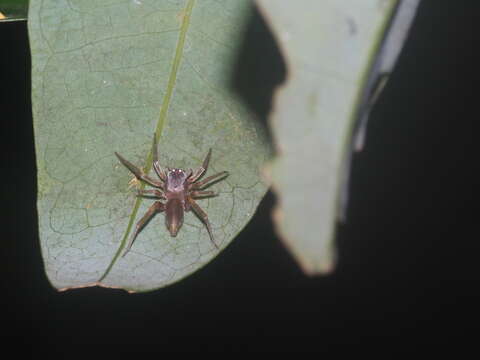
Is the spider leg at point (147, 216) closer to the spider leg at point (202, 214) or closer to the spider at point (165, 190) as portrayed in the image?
the spider at point (165, 190)

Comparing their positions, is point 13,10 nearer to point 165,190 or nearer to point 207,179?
point 207,179

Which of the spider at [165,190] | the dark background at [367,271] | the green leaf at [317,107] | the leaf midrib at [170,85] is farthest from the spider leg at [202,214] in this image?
the dark background at [367,271]

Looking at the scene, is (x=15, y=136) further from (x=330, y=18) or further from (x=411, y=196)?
(x=411, y=196)

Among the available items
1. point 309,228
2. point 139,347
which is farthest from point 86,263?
point 139,347

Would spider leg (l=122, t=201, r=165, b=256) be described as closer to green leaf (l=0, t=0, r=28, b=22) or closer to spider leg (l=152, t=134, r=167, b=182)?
spider leg (l=152, t=134, r=167, b=182)

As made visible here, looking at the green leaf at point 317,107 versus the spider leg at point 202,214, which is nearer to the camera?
the green leaf at point 317,107

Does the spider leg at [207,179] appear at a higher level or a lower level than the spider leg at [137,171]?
lower

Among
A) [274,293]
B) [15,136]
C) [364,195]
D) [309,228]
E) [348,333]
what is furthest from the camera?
[348,333]

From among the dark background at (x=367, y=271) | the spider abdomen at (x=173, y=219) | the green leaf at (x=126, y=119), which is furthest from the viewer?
the dark background at (x=367, y=271)
